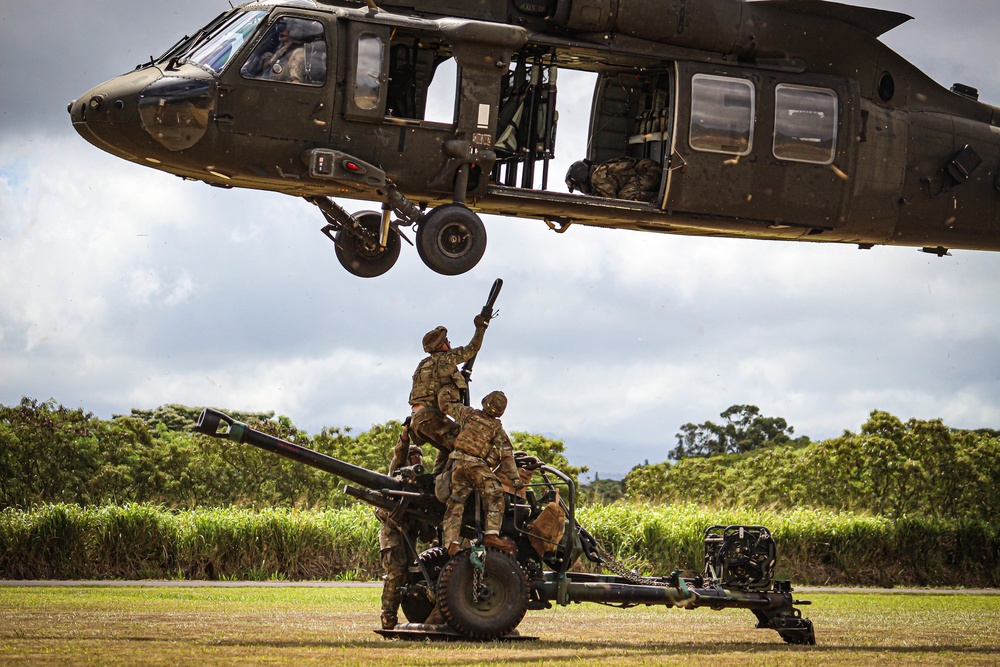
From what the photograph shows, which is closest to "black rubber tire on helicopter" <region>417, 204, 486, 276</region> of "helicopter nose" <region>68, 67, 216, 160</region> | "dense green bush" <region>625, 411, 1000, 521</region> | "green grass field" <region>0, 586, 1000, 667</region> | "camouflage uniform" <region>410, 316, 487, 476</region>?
"camouflage uniform" <region>410, 316, 487, 476</region>

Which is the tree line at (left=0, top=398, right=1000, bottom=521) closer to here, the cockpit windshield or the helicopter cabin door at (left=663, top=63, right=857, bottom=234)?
the helicopter cabin door at (left=663, top=63, right=857, bottom=234)

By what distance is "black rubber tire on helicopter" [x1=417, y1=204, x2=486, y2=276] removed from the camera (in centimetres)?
1307

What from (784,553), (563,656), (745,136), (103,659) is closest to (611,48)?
(745,136)

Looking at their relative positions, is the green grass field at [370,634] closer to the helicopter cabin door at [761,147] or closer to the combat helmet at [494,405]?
the combat helmet at [494,405]

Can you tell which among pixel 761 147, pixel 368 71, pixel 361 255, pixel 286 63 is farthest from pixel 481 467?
pixel 761 147

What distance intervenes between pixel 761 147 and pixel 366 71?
4380 mm

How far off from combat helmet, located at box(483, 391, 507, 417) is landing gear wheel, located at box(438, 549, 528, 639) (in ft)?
4.09

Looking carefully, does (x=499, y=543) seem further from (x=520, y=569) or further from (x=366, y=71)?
(x=366, y=71)

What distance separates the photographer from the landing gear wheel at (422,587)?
11.7m

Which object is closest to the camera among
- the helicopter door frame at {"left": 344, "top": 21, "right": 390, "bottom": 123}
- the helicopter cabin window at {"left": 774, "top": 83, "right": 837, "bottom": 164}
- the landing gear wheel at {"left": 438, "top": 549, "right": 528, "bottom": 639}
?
the landing gear wheel at {"left": 438, "top": 549, "right": 528, "bottom": 639}

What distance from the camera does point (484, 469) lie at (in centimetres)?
1169

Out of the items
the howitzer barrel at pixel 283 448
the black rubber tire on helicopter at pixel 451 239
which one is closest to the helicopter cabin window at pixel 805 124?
the black rubber tire on helicopter at pixel 451 239

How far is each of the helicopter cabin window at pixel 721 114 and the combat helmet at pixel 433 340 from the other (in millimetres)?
3538

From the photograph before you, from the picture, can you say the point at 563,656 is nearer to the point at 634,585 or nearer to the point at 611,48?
the point at 634,585
